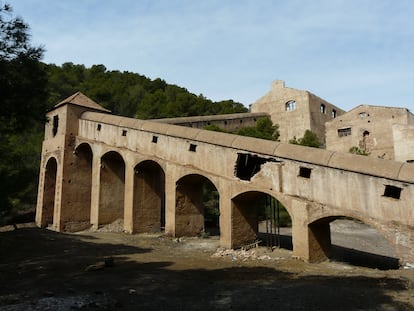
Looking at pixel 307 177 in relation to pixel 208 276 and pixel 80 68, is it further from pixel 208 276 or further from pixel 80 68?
pixel 80 68

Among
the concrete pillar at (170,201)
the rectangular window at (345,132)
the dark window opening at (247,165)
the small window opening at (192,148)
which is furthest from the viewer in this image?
the rectangular window at (345,132)

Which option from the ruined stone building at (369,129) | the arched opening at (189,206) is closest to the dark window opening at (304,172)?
the arched opening at (189,206)

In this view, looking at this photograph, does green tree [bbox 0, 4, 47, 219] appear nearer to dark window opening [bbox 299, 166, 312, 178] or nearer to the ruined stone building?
dark window opening [bbox 299, 166, 312, 178]

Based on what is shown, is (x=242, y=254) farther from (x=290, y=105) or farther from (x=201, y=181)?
(x=290, y=105)

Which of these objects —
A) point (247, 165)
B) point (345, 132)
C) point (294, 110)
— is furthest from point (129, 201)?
point (294, 110)

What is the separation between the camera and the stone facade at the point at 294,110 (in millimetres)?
34781

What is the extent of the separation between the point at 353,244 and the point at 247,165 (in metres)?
7.28

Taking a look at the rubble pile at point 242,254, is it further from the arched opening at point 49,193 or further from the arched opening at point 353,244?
the arched opening at point 49,193

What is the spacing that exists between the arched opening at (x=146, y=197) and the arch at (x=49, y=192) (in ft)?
20.9

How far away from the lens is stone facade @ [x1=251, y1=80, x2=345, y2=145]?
114 feet

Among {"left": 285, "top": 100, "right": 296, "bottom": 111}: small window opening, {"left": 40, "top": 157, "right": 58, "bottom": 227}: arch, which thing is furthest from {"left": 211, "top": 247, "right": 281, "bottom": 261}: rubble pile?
{"left": 285, "top": 100, "right": 296, "bottom": 111}: small window opening

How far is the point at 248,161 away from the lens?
11.9 meters

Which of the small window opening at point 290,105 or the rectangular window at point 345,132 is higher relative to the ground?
the small window opening at point 290,105

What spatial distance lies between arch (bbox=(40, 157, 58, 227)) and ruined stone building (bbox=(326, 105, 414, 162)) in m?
21.9
